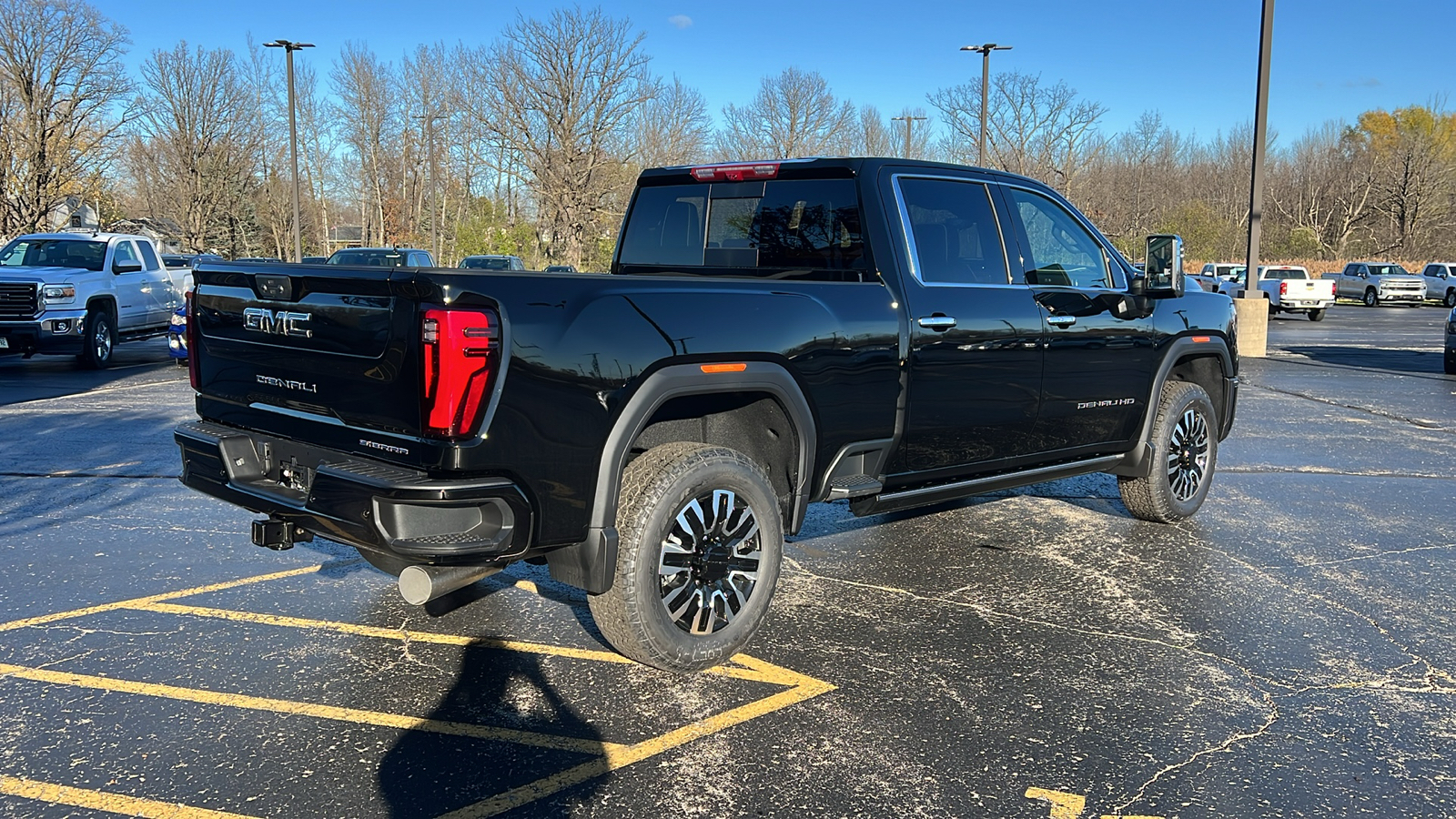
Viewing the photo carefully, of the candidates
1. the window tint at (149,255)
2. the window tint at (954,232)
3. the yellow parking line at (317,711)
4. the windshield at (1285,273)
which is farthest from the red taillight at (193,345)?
the windshield at (1285,273)

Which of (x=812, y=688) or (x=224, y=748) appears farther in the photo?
(x=812, y=688)

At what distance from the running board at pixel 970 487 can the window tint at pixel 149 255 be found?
639 inches

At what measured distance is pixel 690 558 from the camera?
4.38m

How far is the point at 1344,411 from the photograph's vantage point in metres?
12.9

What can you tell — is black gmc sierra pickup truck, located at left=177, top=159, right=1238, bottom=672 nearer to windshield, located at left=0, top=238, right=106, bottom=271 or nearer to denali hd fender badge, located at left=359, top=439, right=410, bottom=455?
denali hd fender badge, located at left=359, top=439, right=410, bottom=455

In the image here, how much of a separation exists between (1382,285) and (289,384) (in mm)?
48595

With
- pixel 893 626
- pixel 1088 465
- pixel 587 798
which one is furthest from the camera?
pixel 1088 465

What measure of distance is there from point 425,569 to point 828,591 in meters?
2.40

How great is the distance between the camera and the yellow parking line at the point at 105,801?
3270 millimetres

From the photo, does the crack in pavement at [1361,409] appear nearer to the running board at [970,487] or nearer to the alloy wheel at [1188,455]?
the alloy wheel at [1188,455]

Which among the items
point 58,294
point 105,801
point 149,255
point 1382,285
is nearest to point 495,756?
point 105,801

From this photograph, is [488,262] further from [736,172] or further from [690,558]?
[690,558]

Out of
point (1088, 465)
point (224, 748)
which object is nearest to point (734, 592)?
point (224, 748)

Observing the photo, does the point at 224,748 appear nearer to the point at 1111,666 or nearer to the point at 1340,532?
the point at 1111,666
